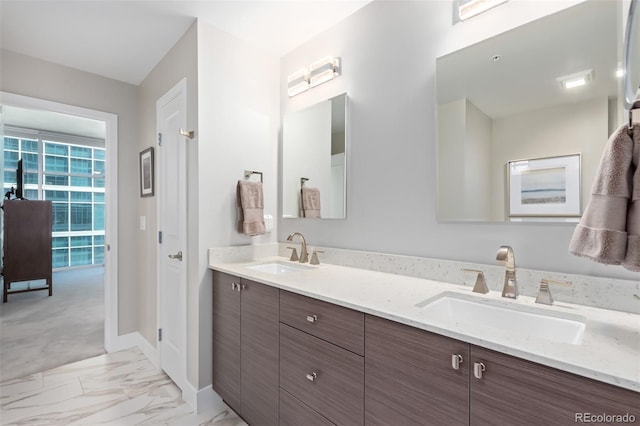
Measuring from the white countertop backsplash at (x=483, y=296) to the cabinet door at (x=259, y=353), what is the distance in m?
0.11

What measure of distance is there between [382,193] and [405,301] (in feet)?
2.50

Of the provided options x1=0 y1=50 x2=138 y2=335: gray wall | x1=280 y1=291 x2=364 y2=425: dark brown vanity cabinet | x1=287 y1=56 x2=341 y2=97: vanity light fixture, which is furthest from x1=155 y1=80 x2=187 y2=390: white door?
x1=280 y1=291 x2=364 y2=425: dark brown vanity cabinet

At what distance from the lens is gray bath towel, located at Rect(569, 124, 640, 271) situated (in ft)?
2.65

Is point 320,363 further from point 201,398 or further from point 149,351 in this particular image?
point 149,351

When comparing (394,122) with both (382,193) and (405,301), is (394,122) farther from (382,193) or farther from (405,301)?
(405,301)

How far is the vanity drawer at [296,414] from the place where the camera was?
1.32 meters

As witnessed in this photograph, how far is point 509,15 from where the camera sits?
134cm

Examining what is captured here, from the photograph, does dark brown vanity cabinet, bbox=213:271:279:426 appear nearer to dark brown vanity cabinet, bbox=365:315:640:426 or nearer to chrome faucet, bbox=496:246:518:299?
dark brown vanity cabinet, bbox=365:315:640:426

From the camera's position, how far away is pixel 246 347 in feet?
5.66

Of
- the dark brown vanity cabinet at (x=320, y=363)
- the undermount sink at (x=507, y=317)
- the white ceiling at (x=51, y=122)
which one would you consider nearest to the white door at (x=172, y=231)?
the dark brown vanity cabinet at (x=320, y=363)

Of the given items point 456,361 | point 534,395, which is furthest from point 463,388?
point 534,395

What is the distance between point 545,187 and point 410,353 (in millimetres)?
864

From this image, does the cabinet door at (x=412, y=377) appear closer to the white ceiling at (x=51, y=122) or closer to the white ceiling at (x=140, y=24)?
the white ceiling at (x=140, y=24)

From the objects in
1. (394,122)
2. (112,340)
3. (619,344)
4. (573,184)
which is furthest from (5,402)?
(573,184)
